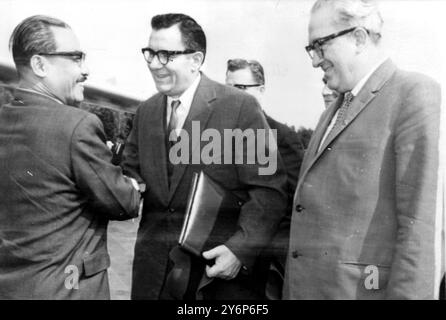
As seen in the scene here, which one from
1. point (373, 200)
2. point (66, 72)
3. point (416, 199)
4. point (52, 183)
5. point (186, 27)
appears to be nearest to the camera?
point (416, 199)

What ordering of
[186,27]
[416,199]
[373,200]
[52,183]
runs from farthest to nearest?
[186,27] < [52,183] < [373,200] < [416,199]

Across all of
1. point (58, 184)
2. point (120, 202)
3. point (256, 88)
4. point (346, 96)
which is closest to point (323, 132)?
point (346, 96)

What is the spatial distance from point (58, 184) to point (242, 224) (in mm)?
692

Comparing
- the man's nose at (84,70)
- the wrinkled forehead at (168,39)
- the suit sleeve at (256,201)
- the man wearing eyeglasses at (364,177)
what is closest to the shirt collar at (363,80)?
the man wearing eyeglasses at (364,177)

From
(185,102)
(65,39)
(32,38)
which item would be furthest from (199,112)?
(32,38)

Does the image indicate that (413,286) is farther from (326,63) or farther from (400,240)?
(326,63)

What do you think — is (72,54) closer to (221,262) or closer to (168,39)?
(168,39)

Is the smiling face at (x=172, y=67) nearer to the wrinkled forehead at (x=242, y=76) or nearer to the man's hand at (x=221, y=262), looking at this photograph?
the wrinkled forehead at (x=242, y=76)

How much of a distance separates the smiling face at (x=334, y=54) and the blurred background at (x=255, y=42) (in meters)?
0.22

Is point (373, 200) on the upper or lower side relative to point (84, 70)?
lower

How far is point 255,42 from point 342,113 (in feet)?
1.55

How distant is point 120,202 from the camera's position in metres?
1.88

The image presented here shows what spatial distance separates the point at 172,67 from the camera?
2.07 m
